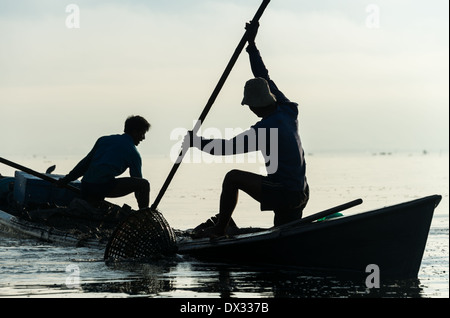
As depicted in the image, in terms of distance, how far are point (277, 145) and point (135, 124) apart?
10.4 ft

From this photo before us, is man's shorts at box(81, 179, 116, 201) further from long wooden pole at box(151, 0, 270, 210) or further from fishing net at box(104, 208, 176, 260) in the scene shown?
fishing net at box(104, 208, 176, 260)

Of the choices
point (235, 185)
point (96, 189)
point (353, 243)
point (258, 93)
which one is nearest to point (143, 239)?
point (235, 185)

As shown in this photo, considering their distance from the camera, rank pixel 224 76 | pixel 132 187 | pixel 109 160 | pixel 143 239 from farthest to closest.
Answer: pixel 132 187 → pixel 109 160 → pixel 224 76 → pixel 143 239

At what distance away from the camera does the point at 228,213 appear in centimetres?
898

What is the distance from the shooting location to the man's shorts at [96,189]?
11.4m

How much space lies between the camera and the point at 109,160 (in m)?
11.3

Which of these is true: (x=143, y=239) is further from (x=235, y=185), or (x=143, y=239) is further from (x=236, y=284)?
(x=236, y=284)

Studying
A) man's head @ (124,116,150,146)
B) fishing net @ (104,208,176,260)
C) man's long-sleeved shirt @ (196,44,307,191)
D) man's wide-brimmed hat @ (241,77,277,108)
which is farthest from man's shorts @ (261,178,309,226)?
man's head @ (124,116,150,146)

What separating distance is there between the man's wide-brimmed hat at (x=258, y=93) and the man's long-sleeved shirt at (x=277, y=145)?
15 centimetres

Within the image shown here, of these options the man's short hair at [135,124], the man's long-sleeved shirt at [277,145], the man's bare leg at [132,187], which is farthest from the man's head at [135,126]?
the man's long-sleeved shirt at [277,145]

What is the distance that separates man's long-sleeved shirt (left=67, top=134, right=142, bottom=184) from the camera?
11.3 meters

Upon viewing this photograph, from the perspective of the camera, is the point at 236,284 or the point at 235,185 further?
the point at 235,185

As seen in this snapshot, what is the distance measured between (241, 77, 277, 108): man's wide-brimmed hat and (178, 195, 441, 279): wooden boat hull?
127 cm

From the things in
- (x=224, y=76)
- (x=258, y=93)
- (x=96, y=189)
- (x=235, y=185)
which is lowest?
(x=235, y=185)
